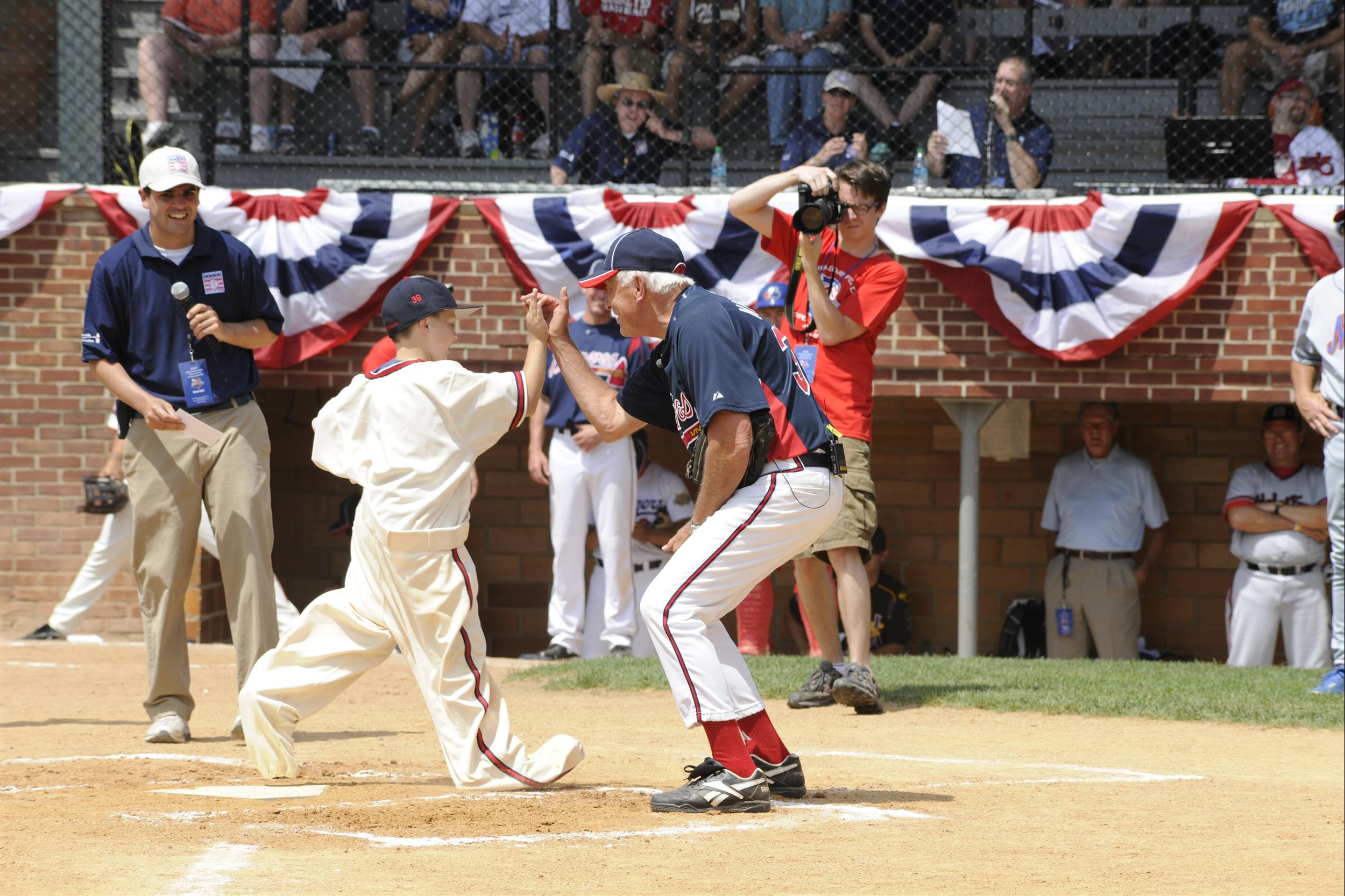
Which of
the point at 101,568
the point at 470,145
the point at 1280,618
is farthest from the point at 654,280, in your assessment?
the point at 470,145

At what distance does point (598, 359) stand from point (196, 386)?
371 centimetres

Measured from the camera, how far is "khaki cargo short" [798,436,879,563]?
6.63 meters

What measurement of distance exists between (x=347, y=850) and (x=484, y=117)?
874 centimetres

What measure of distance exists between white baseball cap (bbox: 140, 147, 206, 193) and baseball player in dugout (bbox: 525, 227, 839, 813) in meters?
1.99

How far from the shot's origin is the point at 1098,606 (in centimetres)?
1085

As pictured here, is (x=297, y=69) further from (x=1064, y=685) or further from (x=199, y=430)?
(x=1064, y=685)

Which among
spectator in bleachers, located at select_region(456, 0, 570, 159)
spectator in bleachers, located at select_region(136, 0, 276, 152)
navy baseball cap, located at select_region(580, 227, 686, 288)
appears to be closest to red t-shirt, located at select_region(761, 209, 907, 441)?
navy baseball cap, located at select_region(580, 227, 686, 288)

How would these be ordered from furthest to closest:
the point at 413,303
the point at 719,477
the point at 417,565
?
the point at 413,303 < the point at 417,565 < the point at 719,477

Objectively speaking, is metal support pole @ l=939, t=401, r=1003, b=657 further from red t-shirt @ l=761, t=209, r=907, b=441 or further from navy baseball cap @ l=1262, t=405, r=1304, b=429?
red t-shirt @ l=761, t=209, r=907, b=441

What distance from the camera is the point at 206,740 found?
6207mm

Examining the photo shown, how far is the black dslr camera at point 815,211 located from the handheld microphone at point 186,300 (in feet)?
7.96

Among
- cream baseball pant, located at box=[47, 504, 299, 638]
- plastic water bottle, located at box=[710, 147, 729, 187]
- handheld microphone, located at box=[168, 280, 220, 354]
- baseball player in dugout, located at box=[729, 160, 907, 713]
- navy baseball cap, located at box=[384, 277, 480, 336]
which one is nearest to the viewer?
navy baseball cap, located at box=[384, 277, 480, 336]

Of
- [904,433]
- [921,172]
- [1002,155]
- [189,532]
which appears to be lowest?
[189,532]

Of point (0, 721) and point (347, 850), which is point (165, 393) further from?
point (347, 850)
